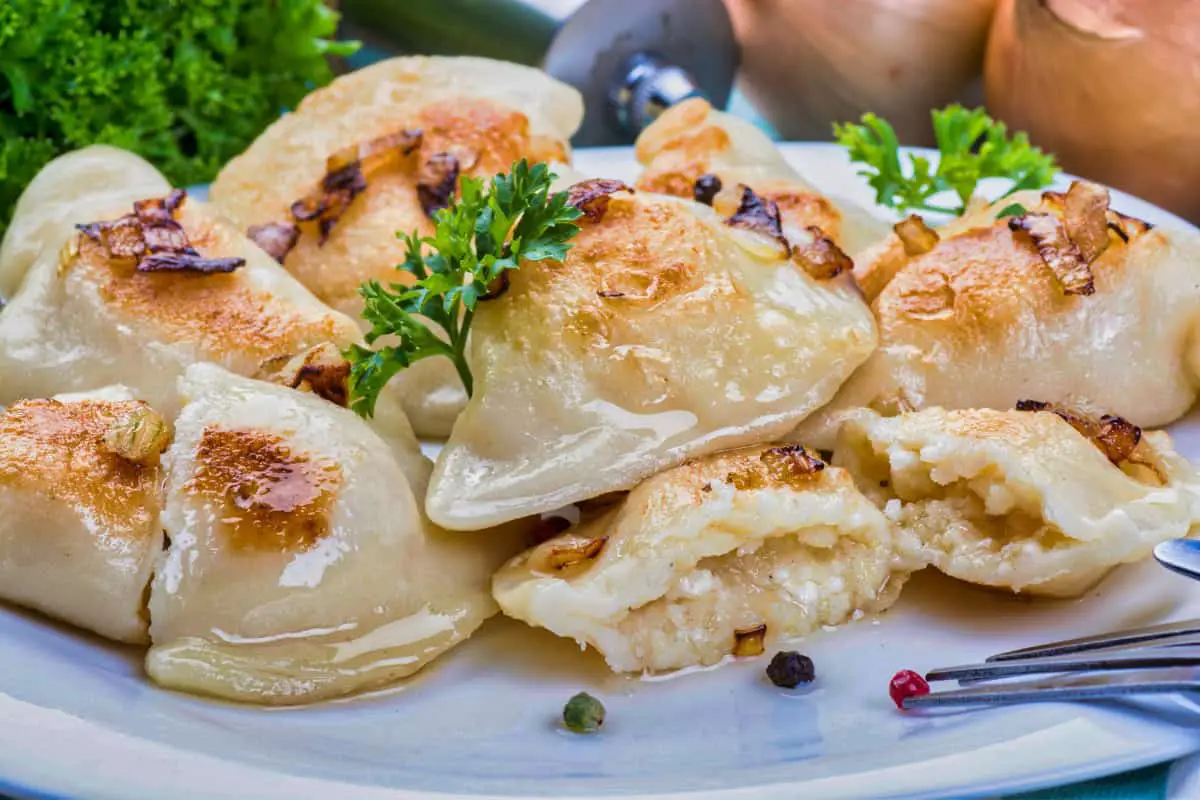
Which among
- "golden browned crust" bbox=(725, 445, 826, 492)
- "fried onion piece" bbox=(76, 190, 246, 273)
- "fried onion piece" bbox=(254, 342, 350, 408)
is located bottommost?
"fried onion piece" bbox=(76, 190, 246, 273)

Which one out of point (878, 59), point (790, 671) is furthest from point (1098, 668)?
point (878, 59)

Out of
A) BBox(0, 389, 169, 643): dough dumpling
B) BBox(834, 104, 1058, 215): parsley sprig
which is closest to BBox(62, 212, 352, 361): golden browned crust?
BBox(0, 389, 169, 643): dough dumpling

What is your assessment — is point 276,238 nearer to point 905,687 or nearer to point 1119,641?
point 905,687

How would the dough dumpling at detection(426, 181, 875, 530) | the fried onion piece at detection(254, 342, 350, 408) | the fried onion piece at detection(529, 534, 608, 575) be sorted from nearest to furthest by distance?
1. the fried onion piece at detection(529, 534, 608, 575)
2. the dough dumpling at detection(426, 181, 875, 530)
3. the fried onion piece at detection(254, 342, 350, 408)

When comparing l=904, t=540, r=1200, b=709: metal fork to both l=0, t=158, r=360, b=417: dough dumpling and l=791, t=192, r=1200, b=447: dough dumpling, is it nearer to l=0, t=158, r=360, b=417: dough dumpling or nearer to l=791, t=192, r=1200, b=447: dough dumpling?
l=791, t=192, r=1200, b=447: dough dumpling

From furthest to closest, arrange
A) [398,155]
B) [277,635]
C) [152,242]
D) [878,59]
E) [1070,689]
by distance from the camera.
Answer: [878,59] < [398,155] < [152,242] < [277,635] < [1070,689]
